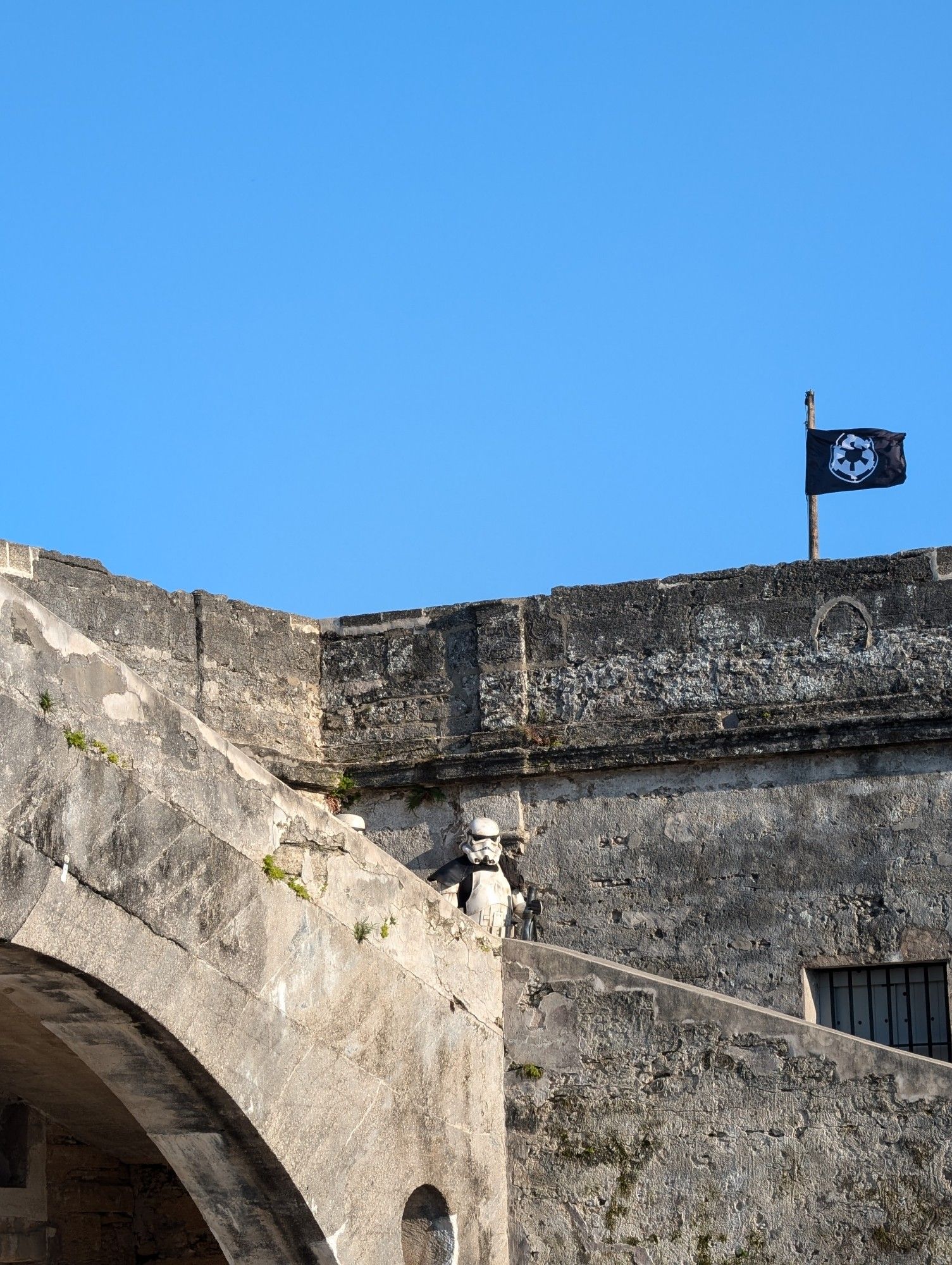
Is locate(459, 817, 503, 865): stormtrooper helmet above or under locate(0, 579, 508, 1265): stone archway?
above

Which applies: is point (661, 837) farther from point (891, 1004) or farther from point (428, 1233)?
point (428, 1233)

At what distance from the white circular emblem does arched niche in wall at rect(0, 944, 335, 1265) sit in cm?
708

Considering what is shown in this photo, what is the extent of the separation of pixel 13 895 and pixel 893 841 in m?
6.06

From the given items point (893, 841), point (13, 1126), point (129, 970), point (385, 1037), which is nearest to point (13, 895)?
point (129, 970)

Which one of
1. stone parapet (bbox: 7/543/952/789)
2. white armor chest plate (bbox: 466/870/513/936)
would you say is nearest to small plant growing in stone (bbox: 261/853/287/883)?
white armor chest plate (bbox: 466/870/513/936)

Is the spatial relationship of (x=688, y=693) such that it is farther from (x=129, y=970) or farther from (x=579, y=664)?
(x=129, y=970)

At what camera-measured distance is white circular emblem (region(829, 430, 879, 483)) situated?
13.7 metres

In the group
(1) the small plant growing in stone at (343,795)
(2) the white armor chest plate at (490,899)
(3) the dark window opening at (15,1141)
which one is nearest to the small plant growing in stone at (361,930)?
(2) the white armor chest plate at (490,899)

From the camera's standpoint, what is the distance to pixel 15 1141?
9.80 meters

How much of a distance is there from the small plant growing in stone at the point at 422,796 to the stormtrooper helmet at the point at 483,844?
2.40 ft

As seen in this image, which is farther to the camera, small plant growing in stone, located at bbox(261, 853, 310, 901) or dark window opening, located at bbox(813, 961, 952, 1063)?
dark window opening, located at bbox(813, 961, 952, 1063)

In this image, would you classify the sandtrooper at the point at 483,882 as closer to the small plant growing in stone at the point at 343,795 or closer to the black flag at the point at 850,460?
the small plant growing in stone at the point at 343,795

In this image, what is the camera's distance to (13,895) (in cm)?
687

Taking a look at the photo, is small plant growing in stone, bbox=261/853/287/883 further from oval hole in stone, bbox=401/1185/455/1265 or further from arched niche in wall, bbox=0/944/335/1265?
oval hole in stone, bbox=401/1185/455/1265
